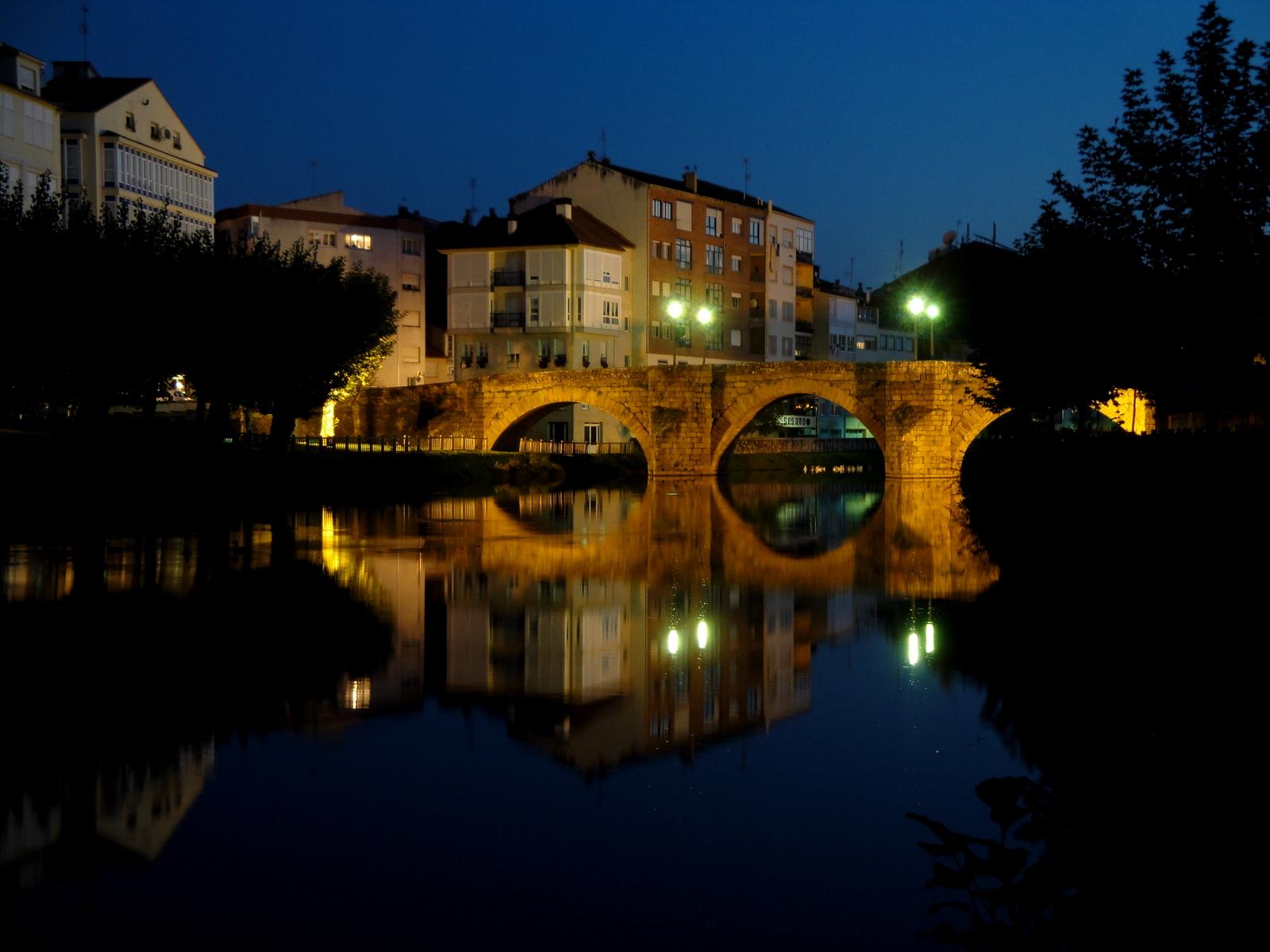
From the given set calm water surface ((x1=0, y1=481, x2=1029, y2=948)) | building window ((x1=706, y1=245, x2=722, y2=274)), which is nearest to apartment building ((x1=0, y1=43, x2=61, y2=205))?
calm water surface ((x1=0, y1=481, x2=1029, y2=948))

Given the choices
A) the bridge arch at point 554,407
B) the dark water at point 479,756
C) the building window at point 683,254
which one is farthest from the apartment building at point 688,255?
the dark water at point 479,756

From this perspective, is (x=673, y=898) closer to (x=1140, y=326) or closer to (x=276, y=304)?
(x=1140, y=326)

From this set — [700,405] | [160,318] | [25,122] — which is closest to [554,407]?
[700,405]

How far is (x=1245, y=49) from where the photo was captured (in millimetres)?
21875

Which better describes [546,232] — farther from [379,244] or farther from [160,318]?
[160,318]

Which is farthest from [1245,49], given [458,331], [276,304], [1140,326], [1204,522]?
[458,331]

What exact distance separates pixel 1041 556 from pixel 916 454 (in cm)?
3167

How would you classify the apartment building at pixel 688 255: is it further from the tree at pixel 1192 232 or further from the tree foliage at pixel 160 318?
the tree at pixel 1192 232

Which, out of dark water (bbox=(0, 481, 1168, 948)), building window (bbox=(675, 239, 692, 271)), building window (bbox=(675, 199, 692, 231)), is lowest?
dark water (bbox=(0, 481, 1168, 948))

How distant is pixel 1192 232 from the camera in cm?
2216

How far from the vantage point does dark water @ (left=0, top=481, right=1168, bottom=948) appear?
7.41 m

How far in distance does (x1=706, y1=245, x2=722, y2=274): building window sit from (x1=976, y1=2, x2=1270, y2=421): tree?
190 ft

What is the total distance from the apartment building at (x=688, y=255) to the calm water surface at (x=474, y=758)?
5887 centimetres

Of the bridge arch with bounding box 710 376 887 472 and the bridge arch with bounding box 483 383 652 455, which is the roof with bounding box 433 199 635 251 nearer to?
the bridge arch with bounding box 483 383 652 455
